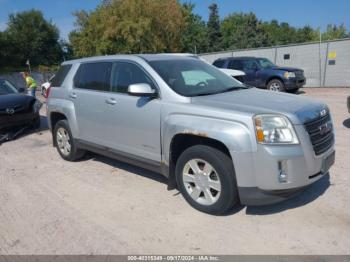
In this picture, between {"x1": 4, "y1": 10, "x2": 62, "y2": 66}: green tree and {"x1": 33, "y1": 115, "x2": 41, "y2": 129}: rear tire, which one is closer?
{"x1": 33, "y1": 115, "x2": 41, "y2": 129}: rear tire

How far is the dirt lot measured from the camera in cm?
357

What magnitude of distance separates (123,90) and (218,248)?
2623 mm

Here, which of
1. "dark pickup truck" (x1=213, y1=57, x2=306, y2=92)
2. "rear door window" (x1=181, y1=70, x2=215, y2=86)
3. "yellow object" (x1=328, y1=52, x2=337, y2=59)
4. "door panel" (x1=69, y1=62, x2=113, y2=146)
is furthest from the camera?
"yellow object" (x1=328, y1=52, x2=337, y2=59)

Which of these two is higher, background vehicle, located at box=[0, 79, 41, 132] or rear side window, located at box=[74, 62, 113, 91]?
rear side window, located at box=[74, 62, 113, 91]

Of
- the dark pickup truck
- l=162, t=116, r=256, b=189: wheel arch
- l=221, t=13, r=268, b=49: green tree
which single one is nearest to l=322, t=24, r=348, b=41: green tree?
l=221, t=13, r=268, b=49: green tree

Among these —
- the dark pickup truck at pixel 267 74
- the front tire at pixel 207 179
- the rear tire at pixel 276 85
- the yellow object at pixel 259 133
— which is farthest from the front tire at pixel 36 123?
the rear tire at pixel 276 85

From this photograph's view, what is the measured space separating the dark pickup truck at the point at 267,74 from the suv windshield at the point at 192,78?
33.8 ft

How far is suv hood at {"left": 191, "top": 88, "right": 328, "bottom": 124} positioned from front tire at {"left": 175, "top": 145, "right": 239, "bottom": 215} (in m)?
0.54

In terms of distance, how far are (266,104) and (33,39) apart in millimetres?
61346

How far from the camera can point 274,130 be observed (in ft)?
11.9

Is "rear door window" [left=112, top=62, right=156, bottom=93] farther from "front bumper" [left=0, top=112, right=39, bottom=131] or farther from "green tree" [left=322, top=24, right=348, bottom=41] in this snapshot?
"green tree" [left=322, top=24, right=348, bottom=41]

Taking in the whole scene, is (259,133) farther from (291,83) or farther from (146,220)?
(291,83)

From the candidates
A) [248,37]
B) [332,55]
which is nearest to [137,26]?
[332,55]

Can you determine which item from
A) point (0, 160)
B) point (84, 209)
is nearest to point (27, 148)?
point (0, 160)
